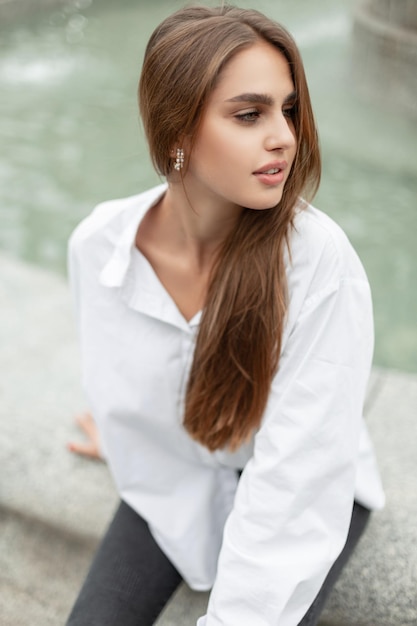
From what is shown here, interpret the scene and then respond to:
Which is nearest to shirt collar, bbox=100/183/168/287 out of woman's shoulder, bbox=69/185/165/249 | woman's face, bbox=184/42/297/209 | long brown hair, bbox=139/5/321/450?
woman's shoulder, bbox=69/185/165/249

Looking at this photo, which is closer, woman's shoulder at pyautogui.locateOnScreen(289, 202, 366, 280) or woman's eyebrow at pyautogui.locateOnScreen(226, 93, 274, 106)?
woman's eyebrow at pyautogui.locateOnScreen(226, 93, 274, 106)

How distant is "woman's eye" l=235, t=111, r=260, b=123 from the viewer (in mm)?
1566

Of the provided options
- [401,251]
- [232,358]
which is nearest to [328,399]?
[232,358]

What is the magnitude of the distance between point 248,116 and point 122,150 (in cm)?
441

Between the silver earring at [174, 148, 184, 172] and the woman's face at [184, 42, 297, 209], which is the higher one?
the woman's face at [184, 42, 297, 209]

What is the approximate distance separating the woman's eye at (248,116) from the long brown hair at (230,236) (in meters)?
0.07

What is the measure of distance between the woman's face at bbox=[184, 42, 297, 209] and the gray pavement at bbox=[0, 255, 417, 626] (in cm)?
100

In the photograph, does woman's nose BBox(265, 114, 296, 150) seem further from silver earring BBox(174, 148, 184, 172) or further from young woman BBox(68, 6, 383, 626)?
silver earring BBox(174, 148, 184, 172)

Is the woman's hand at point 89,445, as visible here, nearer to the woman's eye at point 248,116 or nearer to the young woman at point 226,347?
the young woman at point 226,347

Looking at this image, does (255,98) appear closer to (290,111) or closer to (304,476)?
(290,111)

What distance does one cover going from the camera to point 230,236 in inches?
70.7

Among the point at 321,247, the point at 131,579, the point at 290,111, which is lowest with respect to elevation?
the point at 131,579

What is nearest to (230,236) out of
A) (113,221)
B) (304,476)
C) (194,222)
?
(194,222)

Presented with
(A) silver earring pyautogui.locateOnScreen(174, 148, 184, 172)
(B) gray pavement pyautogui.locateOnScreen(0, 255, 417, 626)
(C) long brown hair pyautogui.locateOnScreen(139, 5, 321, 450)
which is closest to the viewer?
(C) long brown hair pyautogui.locateOnScreen(139, 5, 321, 450)
